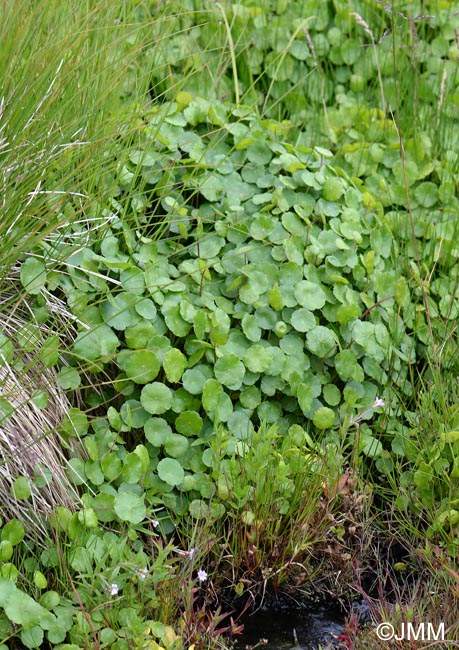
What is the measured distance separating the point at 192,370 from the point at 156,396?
0.14 metres

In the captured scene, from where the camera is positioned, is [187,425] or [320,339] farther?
[320,339]

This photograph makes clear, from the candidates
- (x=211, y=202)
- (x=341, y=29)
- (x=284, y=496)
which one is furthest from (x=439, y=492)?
(x=341, y=29)

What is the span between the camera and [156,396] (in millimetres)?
2438

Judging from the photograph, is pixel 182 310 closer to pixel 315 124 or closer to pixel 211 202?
pixel 211 202

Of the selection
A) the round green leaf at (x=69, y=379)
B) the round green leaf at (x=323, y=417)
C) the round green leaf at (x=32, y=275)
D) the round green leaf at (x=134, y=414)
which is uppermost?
the round green leaf at (x=32, y=275)

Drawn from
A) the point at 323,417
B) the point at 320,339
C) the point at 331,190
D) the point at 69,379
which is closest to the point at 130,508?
the point at 69,379

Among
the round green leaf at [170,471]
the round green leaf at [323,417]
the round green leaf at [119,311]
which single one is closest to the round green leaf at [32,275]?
the round green leaf at [119,311]

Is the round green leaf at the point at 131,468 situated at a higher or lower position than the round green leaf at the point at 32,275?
lower

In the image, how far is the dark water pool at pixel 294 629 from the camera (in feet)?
7.63

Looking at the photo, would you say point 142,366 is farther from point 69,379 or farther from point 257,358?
point 257,358

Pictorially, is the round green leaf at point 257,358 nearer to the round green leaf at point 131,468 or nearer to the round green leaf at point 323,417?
the round green leaf at point 323,417

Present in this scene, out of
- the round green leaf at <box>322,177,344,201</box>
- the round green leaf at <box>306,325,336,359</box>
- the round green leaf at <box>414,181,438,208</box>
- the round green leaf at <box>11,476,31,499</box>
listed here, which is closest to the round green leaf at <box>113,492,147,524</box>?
the round green leaf at <box>11,476,31,499</box>

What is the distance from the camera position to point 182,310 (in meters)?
2.54

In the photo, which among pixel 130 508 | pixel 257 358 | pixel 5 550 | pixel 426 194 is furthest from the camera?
pixel 426 194
